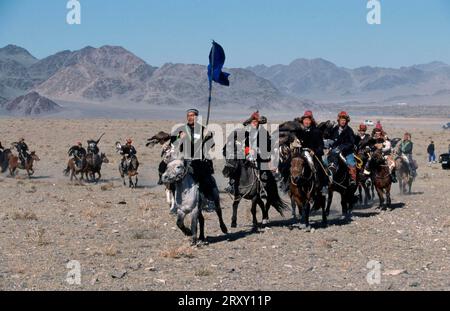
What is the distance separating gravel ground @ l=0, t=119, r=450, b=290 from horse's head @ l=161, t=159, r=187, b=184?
1.23 meters

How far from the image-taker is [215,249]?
37.5ft

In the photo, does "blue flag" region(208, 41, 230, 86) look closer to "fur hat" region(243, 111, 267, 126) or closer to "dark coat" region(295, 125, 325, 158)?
"fur hat" region(243, 111, 267, 126)

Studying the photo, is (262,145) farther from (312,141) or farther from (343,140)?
(343,140)

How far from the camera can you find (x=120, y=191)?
21812 mm

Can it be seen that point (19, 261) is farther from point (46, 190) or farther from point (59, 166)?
point (59, 166)

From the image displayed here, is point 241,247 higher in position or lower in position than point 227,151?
lower

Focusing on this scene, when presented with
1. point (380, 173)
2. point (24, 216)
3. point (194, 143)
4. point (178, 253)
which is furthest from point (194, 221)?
point (380, 173)

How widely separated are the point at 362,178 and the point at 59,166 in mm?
21331

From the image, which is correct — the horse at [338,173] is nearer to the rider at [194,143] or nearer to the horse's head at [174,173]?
the rider at [194,143]

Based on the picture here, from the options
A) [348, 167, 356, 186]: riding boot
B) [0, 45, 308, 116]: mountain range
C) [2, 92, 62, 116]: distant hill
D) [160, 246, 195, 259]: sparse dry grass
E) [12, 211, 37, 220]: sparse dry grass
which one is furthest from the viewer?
[0, 45, 308, 116]: mountain range

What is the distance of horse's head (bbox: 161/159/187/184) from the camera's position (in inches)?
425

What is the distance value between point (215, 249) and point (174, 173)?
170cm

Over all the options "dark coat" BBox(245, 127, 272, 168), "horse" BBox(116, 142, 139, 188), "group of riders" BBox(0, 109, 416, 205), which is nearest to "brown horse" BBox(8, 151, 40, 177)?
"horse" BBox(116, 142, 139, 188)
